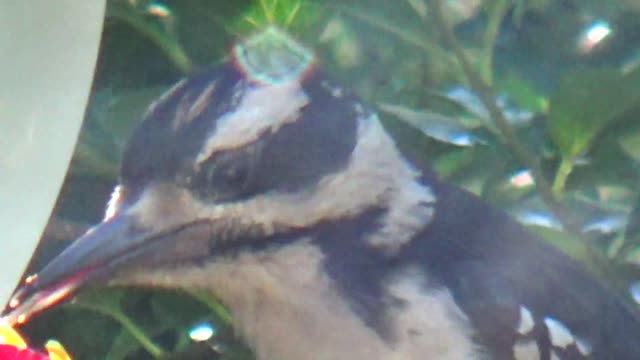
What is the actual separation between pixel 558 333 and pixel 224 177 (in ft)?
0.99

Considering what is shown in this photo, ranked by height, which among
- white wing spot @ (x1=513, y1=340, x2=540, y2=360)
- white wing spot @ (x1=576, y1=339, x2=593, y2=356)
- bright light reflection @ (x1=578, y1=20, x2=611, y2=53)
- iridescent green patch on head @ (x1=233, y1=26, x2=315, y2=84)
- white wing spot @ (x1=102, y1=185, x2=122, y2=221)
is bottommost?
white wing spot @ (x1=102, y1=185, x2=122, y2=221)

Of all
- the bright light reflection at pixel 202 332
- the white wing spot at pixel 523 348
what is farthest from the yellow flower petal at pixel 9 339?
the white wing spot at pixel 523 348

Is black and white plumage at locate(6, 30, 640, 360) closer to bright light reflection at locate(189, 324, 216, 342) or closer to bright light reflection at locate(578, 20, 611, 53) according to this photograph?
bright light reflection at locate(189, 324, 216, 342)

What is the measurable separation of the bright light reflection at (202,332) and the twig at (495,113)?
0.26 m

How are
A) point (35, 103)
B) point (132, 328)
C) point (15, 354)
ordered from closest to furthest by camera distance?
point (15, 354)
point (35, 103)
point (132, 328)

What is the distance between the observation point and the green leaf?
1.30 meters

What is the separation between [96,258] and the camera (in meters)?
1.15

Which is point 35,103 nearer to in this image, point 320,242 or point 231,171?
point 231,171

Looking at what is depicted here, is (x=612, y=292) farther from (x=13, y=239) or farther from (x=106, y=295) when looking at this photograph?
(x=13, y=239)

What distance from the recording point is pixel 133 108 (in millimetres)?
1312

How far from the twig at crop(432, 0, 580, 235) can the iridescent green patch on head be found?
0.10m

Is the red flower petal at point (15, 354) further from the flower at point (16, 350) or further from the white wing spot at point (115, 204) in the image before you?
the white wing spot at point (115, 204)

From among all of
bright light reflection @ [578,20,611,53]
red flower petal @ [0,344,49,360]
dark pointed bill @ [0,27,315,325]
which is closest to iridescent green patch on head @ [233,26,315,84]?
dark pointed bill @ [0,27,315,325]

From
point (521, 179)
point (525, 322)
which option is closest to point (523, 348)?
point (525, 322)
